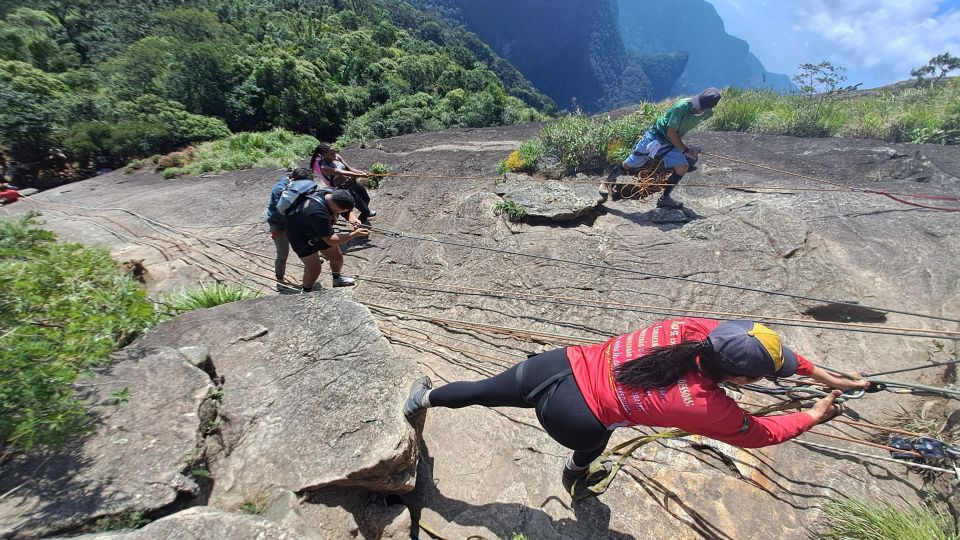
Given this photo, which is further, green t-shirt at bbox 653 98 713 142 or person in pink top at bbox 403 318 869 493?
green t-shirt at bbox 653 98 713 142

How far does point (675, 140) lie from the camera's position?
584 centimetres

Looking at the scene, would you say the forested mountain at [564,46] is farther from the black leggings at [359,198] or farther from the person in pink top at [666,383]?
the person in pink top at [666,383]

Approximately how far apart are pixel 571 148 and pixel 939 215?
17.4 ft

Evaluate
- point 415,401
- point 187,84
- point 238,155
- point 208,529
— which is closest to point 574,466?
point 415,401

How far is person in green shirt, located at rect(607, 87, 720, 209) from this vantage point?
18.2 ft

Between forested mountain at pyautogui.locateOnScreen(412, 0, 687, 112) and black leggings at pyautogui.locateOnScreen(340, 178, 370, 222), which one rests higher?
forested mountain at pyautogui.locateOnScreen(412, 0, 687, 112)

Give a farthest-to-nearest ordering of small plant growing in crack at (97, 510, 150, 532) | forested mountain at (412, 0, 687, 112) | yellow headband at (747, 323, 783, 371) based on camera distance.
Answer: forested mountain at (412, 0, 687, 112)
small plant growing in crack at (97, 510, 150, 532)
yellow headband at (747, 323, 783, 371)

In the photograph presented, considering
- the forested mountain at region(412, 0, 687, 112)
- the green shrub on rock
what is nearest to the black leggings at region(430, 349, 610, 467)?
the green shrub on rock

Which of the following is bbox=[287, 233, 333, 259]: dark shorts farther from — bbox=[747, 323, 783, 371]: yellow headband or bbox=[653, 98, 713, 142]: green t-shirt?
bbox=[653, 98, 713, 142]: green t-shirt

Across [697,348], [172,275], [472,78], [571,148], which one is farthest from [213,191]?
[472,78]

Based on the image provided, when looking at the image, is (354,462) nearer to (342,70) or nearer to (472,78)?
(342,70)

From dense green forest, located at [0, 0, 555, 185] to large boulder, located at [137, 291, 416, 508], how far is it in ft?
42.8

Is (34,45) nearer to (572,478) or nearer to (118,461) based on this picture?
(118,461)

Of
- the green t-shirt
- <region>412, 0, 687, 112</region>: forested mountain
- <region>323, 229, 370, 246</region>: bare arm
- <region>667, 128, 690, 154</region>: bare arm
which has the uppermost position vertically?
<region>412, 0, 687, 112</region>: forested mountain
